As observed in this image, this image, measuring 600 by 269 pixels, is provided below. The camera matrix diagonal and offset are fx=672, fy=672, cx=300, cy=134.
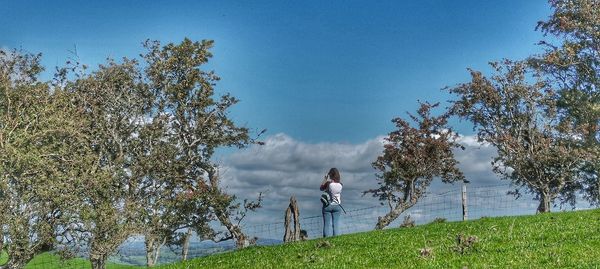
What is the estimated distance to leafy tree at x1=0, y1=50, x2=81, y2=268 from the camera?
104 feet

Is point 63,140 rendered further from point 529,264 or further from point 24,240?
point 529,264

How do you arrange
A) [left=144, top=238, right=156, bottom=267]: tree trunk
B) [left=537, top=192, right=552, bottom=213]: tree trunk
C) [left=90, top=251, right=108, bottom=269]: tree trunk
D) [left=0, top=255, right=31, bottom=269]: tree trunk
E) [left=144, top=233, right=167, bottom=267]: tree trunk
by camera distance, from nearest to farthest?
[left=0, top=255, right=31, bottom=269]: tree trunk → [left=90, top=251, right=108, bottom=269]: tree trunk → [left=144, top=238, right=156, bottom=267]: tree trunk → [left=144, top=233, right=167, bottom=267]: tree trunk → [left=537, top=192, right=552, bottom=213]: tree trunk

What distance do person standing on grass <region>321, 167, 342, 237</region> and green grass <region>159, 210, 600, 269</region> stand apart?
183 cm

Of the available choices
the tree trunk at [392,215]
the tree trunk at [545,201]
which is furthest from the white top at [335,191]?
the tree trunk at [545,201]

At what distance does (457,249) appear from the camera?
17953mm

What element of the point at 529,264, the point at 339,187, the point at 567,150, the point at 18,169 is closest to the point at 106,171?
the point at 18,169

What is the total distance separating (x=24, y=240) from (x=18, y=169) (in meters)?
3.43

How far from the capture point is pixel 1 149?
1238 inches

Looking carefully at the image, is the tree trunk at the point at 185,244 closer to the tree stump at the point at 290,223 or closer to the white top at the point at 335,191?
the tree stump at the point at 290,223

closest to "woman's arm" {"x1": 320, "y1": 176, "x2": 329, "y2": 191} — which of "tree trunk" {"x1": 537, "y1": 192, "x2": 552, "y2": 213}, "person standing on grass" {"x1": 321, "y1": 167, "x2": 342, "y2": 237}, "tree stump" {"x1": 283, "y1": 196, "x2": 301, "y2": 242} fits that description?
"person standing on grass" {"x1": 321, "y1": 167, "x2": 342, "y2": 237}

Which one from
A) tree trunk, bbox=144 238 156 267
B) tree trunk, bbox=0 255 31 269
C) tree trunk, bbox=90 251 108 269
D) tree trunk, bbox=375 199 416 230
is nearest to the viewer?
tree trunk, bbox=0 255 31 269

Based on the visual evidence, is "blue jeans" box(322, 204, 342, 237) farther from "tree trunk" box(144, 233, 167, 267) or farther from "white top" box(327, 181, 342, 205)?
"tree trunk" box(144, 233, 167, 267)

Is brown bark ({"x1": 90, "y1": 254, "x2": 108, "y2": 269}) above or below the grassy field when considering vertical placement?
below

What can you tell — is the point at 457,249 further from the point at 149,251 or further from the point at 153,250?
the point at 153,250
